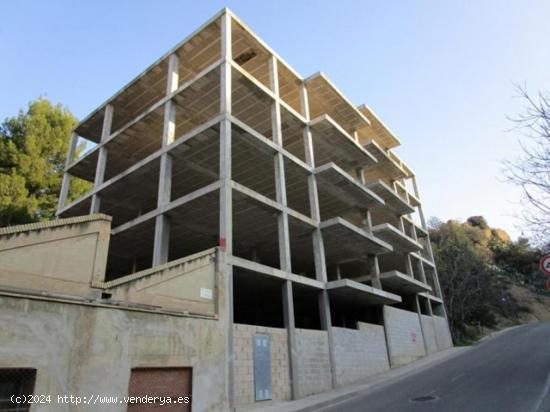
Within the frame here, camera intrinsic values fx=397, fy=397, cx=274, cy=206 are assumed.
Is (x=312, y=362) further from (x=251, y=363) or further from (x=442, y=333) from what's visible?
(x=442, y=333)

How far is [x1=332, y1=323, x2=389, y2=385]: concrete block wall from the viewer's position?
18.0 m

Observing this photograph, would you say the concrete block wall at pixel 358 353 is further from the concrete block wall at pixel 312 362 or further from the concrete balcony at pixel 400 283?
the concrete balcony at pixel 400 283

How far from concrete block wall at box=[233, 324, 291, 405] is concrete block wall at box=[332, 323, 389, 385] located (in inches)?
138

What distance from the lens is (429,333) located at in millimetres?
31375

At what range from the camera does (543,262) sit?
30.3 feet

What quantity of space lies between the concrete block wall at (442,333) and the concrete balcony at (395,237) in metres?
7.14

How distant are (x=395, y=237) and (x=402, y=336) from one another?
6.95 meters

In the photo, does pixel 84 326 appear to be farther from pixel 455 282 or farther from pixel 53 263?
pixel 455 282

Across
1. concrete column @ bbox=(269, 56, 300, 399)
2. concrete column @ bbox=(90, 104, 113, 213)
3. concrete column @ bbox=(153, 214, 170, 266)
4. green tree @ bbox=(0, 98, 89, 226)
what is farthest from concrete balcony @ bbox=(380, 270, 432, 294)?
green tree @ bbox=(0, 98, 89, 226)

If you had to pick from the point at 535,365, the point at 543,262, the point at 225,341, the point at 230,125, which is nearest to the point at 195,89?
the point at 230,125

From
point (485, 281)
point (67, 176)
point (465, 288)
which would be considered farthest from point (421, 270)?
point (67, 176)

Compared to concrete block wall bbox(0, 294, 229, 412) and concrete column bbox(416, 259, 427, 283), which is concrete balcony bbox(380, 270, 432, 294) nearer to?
concrete column bbox(416, 259, 427, 283)

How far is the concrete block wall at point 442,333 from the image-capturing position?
3347 cm

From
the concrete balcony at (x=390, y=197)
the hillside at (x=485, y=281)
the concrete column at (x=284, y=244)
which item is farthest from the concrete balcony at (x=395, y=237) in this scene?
the concrete column at (x=284, y=244)
